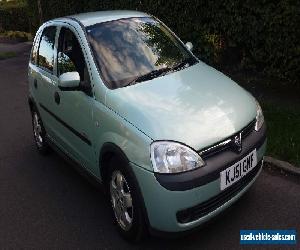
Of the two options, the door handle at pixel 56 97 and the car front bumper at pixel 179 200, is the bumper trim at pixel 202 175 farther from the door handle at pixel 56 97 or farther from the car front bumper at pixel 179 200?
the door handle at pixel 56 97

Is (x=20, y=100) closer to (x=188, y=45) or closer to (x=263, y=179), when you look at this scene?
(x=188, y=45)

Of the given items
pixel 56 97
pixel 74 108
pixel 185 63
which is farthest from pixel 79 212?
pixel 185 63

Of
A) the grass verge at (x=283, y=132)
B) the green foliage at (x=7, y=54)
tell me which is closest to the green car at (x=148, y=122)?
the grass verge at (x=283, y=132)

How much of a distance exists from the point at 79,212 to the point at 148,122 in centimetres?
155

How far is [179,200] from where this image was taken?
3.21 m

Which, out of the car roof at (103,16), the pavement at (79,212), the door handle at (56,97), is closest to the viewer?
the pavement at (79,212)

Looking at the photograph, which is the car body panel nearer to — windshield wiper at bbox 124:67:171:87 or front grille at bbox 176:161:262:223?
front grille at bbox 176:161:262:223

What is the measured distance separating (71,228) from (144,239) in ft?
2.73

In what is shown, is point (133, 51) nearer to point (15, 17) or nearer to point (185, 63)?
point (185, 63)

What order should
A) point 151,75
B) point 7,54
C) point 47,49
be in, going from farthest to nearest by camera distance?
point 7,54, point 47,49, point 151,75

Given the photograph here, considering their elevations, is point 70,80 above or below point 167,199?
above

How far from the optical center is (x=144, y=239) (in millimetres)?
3707

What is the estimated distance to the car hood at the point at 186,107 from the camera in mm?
3355

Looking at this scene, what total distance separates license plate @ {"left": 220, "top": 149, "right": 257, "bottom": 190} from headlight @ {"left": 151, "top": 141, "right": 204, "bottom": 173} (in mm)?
252
